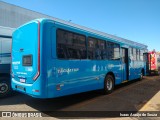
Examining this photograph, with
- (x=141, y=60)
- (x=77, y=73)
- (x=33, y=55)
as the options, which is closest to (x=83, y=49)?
(x=77, y=73)

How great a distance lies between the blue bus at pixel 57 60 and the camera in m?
5.86

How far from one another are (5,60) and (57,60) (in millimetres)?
3615

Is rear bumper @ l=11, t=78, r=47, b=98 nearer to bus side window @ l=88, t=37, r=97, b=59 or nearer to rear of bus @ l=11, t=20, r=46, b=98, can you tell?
rear of bus @ l=11, t=20, r=46, b=98

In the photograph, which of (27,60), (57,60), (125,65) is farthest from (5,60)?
(125,65)

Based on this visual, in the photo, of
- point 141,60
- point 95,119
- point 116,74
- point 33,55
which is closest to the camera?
point 95,119

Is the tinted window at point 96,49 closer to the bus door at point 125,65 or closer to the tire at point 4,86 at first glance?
the bus door at point 125,65

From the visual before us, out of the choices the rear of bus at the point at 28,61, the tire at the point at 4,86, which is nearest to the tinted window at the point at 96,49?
the rear of bus at the point at 28,61

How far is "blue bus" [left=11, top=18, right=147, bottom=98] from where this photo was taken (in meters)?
5.86

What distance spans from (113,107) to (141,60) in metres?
9.09

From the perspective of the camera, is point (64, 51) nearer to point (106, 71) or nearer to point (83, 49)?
point (83, 49)

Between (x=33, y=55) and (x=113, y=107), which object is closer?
(x=33, y=55)

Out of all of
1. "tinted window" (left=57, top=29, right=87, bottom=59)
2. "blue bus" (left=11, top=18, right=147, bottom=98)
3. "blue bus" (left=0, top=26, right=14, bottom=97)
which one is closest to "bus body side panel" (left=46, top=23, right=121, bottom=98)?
"blue bus" (left=11, top=18, right=147, bottom=98)

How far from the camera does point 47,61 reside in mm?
5852

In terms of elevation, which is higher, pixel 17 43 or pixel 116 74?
pixel 17 43
